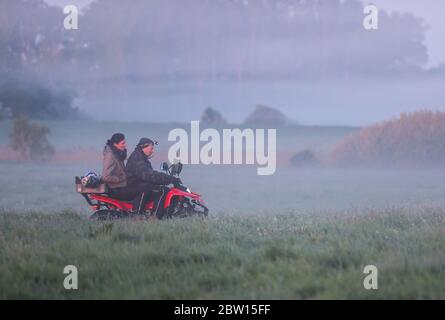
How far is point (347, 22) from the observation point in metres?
23.3

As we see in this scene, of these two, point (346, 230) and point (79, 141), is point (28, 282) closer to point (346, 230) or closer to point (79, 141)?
point (346, 230)

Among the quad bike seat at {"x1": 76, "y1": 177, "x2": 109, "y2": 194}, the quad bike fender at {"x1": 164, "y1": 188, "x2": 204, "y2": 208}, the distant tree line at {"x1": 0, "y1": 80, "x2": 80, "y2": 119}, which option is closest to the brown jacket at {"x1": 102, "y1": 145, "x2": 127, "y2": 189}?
the quad bike seat at {"x1": 76, "y1": 177, "x2": 109, "y2": 194}

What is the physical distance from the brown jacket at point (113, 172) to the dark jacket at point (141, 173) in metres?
0.11

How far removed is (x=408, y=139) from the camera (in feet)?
101

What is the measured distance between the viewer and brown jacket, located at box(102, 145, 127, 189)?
32.8ft

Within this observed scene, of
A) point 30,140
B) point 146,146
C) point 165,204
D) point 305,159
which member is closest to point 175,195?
point 165,204

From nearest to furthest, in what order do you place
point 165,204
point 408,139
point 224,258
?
point 224,258 < point 165,204 < point 408,139

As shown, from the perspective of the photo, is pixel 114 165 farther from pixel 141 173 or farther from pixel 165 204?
pixel 165 204

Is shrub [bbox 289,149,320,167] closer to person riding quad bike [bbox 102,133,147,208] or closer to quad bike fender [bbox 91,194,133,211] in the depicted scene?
quad bike fender [bbox 91,194,133,211]

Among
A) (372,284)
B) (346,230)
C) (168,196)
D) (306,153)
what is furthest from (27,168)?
(372,284)

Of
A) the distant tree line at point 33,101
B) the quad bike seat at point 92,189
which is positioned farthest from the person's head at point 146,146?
the distant tree line at point 33,101

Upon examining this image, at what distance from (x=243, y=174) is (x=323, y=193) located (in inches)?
442

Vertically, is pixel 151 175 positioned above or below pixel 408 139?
below

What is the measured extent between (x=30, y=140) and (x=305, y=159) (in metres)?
13.1
